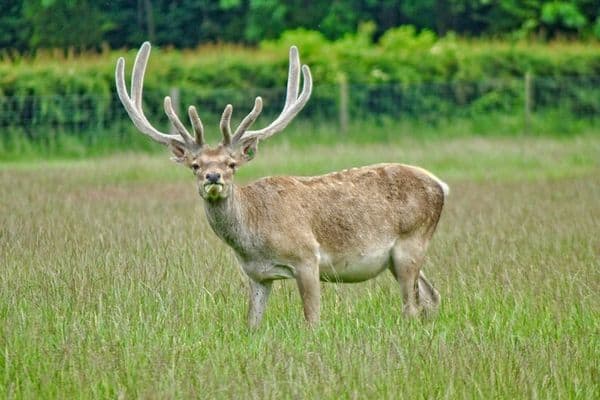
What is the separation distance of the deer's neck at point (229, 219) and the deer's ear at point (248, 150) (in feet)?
0.57

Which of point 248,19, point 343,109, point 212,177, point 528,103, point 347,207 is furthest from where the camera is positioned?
point 248,19

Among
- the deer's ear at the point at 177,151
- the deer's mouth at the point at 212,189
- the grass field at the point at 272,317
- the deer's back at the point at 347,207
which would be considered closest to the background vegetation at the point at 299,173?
the grass field at the point at 272,317

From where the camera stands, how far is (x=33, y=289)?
823 centimetres

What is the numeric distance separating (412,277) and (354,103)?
17.3m

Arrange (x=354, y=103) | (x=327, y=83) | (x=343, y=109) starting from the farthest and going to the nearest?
(x=327, y=83) → (x=354, y=103) → (x=343, y=109)

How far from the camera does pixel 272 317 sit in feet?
26.2

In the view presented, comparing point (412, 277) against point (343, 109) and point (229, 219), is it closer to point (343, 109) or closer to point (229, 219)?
point (229, 219)

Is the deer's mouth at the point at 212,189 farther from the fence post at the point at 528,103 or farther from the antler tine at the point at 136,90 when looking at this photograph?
the fence post at the point at 528,103

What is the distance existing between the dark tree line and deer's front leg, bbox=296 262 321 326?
2752cm

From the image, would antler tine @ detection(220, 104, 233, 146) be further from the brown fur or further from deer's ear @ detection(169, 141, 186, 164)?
deer's ear @ detection(169, 141, 186, 164)

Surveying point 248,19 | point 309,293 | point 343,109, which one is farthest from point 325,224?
point 248,19

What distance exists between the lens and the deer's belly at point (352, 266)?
26.2ft

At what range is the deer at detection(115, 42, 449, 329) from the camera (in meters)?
7.58

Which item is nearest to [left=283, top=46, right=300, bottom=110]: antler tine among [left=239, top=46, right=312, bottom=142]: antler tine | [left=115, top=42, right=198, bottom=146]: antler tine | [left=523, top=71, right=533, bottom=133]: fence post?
[left=239, top=46, right=312, bottom=142]: antler tine
